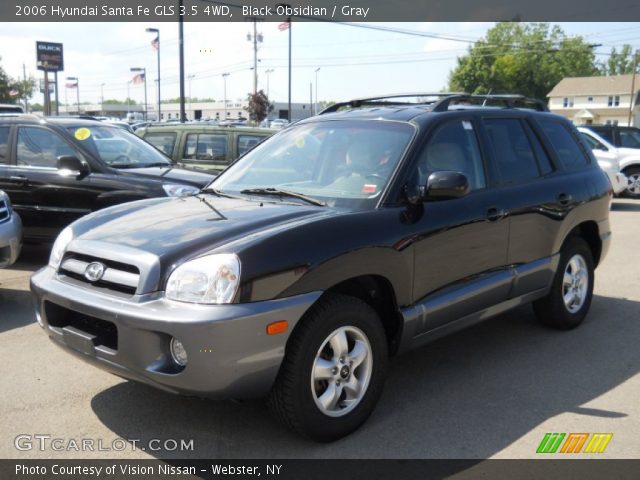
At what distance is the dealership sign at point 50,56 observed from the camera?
44.4m

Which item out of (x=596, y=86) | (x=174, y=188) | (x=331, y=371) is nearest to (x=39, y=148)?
(x=174, y=188)

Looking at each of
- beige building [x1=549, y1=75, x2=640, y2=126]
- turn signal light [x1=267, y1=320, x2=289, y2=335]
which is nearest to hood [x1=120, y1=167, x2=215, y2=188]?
turn signal light [x1=267, y1=320, x2=289, y2=335]

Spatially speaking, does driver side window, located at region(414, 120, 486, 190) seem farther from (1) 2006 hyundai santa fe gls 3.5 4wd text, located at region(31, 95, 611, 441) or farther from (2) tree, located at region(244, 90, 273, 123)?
(2) tree, located at region(244, 90, 273, 123)

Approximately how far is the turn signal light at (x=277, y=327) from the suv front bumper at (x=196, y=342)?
0.7 inches

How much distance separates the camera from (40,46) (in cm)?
4547

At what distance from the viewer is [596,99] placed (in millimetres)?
78375

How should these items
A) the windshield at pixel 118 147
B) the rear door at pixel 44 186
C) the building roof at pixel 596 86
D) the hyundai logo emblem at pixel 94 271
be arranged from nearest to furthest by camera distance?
the hyundai logo emblem at pixel 94 271 < the rear door at pixel 44 186 < the windshield at pixel 118 147 < the building roof at pixel 596 86

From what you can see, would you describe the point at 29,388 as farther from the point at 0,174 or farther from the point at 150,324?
the point at 0,174

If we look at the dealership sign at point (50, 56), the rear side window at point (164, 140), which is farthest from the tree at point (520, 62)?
the rear side window at point (164, 140)

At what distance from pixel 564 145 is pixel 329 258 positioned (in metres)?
3.06

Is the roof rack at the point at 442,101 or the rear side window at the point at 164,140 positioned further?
the rear side window at the point at 164,140

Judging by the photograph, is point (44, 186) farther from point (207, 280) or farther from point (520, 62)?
point (520, 62)

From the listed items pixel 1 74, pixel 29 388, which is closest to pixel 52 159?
pixel 29 388

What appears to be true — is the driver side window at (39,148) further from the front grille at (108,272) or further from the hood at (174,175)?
the front grille at (108,272)
